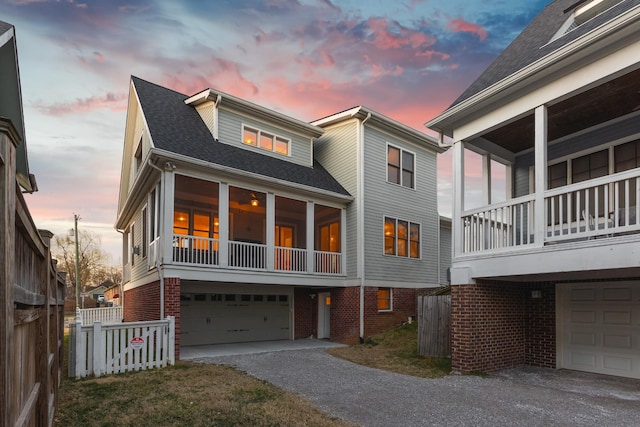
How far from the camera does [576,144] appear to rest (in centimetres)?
1026

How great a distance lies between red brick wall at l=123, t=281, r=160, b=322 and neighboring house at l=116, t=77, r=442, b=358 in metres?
0.06

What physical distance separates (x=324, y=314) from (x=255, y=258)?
13.8 ft

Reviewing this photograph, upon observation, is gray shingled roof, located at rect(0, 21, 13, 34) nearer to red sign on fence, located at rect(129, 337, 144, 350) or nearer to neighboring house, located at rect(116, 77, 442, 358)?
neighboring house, located at rect(116, 77, 442, 358)

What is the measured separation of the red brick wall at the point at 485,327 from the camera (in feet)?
29.8

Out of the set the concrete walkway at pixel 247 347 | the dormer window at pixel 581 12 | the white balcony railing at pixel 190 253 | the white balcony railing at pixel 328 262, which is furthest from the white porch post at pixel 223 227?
the dormer window at pixel 581 12

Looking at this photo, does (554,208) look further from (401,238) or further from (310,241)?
(401,238)

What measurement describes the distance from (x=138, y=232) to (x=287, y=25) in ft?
30.0

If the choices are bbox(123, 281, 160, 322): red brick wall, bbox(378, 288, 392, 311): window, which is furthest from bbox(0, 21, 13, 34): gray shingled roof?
bbox(378, 288, 392, 311): window

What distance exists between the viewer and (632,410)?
654 centimetres

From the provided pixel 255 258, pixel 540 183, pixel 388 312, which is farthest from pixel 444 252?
pixel 540 183

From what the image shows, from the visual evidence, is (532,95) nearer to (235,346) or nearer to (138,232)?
(235,346)

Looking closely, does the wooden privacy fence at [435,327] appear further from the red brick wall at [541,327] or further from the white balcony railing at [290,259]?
the white balcony railing at [290,259]

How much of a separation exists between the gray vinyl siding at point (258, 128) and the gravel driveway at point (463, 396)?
7.49 m

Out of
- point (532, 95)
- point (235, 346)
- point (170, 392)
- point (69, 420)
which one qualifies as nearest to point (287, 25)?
point (532, 95)
